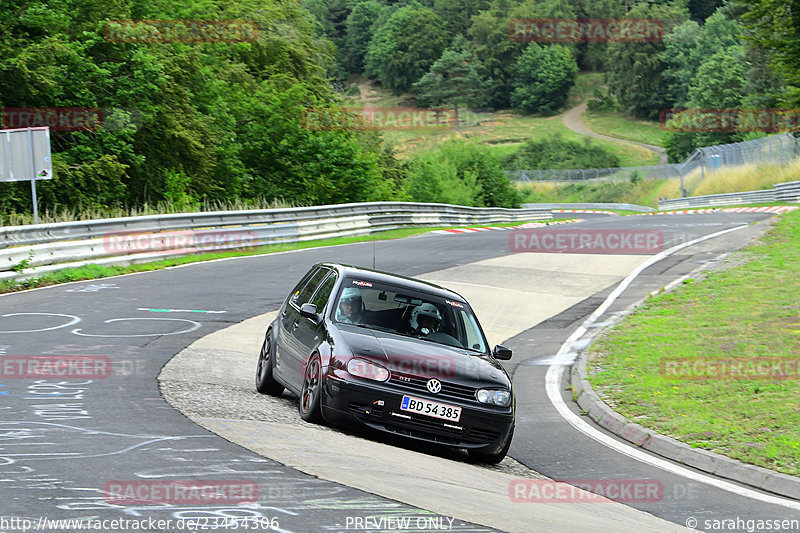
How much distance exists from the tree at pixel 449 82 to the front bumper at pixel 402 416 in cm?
14744

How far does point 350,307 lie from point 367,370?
1.25 metres

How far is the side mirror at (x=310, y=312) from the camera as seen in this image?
9.46m

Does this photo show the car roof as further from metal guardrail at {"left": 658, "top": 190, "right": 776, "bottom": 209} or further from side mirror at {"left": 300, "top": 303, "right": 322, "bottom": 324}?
metal guardrail at {"left": 658, "top": 190, "right": 776, "bottom": 209}

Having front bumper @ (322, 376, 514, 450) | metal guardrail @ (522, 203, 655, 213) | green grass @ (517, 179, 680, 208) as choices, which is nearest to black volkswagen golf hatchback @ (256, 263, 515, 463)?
front bumper @ (322, 376, 514, 450)

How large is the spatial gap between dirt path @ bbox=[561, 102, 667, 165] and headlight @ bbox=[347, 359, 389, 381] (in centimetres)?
11995

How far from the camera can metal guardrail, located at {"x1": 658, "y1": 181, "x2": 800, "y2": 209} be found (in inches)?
1970

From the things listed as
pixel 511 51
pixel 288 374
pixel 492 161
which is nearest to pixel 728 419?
pixel 288 374

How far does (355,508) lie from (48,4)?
2778 cm

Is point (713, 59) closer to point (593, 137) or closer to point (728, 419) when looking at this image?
point (593, 137)

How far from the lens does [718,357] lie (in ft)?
41.8

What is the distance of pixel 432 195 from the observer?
2077 inches

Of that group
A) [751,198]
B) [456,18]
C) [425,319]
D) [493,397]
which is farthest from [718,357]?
[456,18]

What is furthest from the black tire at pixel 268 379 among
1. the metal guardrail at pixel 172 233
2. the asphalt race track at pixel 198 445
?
the metal guardrail at pixel 172 233

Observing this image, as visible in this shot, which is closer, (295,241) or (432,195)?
(295,241)
